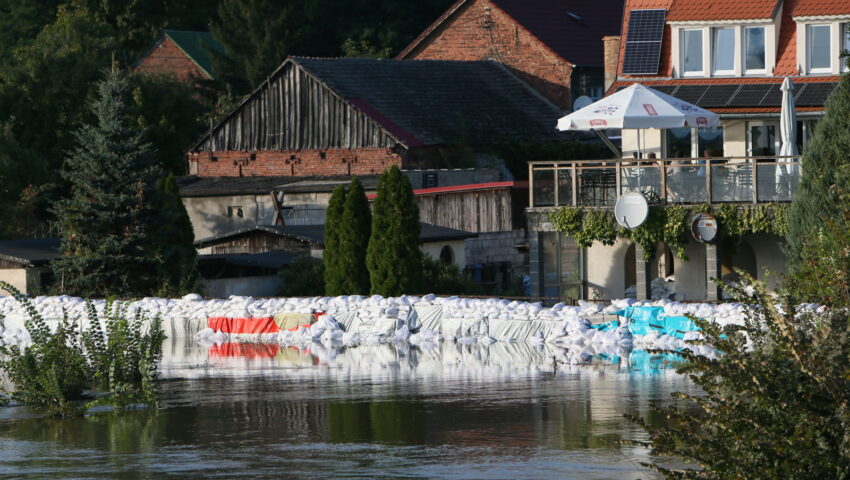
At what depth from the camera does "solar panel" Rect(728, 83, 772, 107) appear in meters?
36.1

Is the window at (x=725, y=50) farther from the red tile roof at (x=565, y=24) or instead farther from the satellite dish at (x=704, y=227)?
the red tile roof at (x=565, y=24)

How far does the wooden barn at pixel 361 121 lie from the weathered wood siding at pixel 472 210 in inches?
344

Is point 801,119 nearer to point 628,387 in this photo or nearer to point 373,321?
point 373,321

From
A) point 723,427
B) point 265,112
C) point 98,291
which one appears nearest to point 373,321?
point 98,291

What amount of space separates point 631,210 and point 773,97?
7.15 metres

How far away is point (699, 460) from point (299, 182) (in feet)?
132

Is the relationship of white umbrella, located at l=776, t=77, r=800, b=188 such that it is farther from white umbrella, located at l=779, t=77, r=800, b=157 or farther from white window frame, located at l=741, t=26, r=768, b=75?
white window frame, located at l=741, t=26, r=768, b=75

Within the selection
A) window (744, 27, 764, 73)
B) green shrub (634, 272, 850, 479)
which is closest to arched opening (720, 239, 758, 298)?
window (744, 27, 764, 73)

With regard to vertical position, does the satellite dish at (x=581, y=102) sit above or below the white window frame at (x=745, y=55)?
above

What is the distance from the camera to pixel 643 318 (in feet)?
90.4

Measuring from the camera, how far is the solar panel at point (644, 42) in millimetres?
38281

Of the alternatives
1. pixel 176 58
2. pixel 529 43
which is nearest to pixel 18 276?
pixel 529 43

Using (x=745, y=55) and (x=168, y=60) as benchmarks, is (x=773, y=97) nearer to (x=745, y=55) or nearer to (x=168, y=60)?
(x=745, y=55)

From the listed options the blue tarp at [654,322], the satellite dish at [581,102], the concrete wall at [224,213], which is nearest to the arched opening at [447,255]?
the blue tarp at [654,322]
